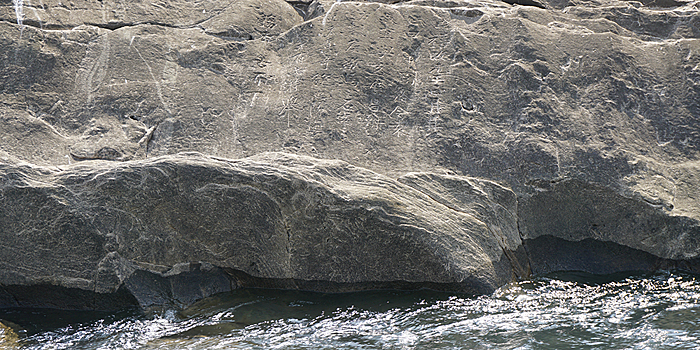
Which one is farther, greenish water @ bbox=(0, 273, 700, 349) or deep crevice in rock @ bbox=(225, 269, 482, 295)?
deep crevice in rock @ bbox=(225, 269, 482, 295)

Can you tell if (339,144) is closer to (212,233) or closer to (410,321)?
(212,233)

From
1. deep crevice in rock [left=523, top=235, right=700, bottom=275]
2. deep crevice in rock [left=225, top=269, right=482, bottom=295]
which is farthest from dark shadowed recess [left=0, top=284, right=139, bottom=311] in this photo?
deep crevice in rock [left=523, top=235, right=700, bottom=275]

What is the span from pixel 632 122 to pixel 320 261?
380cm

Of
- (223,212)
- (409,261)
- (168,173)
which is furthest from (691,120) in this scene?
(168,173)

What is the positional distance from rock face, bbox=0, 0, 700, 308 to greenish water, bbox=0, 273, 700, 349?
21cm

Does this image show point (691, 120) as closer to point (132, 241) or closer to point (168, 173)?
point (168, 173)

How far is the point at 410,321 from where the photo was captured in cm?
502

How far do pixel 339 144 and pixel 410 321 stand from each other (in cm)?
202

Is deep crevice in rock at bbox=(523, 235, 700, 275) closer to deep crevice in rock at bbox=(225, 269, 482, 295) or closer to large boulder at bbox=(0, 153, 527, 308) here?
large boulder at bbox=(0, 153, 527, 308)

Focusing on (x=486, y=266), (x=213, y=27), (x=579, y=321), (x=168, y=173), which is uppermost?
(x=213, y=27)

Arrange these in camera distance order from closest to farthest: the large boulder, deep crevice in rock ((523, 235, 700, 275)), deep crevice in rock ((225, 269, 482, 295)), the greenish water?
1. the greenish water
2. the large boulder
3. deep crevice in rock ((225, 269, 482, 295))
4. deep crevice in rock ((523, 235, 700, 275))

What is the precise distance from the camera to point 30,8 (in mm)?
7137

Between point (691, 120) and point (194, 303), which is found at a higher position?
point (691, 120)

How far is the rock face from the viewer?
5309 millimetres
